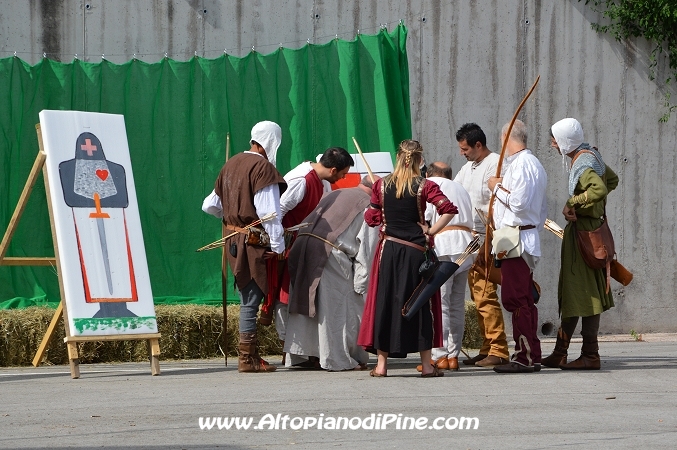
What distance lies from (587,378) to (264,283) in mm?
2081

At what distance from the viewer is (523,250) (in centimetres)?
660

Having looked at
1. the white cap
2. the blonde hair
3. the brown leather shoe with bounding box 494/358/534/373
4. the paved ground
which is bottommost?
the brown leather shoe with bounding box 494/358/534/373

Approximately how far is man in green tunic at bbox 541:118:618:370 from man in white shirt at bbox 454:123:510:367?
445 millimetres

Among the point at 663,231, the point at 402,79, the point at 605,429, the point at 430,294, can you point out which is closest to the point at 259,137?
the point at 430,294

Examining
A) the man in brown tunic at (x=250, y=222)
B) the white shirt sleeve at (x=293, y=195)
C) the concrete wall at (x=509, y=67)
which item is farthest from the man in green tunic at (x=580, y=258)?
the concrete wall at (x=509, y=67)

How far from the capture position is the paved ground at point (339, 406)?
4348mm

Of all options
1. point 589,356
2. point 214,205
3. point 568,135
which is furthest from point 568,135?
point 214,205

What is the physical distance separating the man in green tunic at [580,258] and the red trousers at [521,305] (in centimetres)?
30

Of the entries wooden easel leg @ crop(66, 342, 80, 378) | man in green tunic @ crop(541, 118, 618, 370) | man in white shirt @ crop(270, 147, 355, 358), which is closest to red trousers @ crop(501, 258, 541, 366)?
man in green tunic @ crop(541, 118, 618, 370)

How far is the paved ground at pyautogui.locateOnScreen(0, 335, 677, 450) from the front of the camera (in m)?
4.35

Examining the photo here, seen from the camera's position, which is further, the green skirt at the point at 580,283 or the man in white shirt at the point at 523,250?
the green skirt at the point at 580,283

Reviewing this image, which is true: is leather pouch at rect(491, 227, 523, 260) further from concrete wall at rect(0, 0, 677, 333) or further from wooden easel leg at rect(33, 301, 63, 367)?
concrete wall at rect(0, 0, 677, 333)

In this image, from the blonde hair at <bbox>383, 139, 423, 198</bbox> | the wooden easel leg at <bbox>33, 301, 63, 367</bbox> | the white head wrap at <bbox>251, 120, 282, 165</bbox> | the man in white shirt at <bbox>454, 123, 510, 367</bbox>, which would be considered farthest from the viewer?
the wooden easel leg at <bbox>33, 301, 63, 367</bbox>

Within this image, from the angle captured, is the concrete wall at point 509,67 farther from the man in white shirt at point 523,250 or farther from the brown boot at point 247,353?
the brown boot at point 247,353
